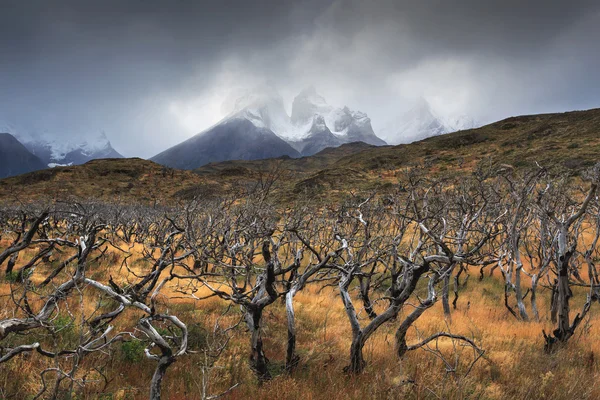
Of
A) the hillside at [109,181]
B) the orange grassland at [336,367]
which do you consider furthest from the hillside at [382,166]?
the orange grassland at [336,367]

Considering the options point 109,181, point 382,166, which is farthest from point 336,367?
point 109,181

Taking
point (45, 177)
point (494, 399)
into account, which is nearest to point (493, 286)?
point (494, 399)

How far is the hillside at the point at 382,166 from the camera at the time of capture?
48625mm

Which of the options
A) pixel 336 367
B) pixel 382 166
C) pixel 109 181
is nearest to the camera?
pixel 336 367

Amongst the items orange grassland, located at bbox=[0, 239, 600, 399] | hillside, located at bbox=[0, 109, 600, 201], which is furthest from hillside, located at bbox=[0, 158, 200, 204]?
orange grassland, located at bbox=[0, 239, 600, 399]

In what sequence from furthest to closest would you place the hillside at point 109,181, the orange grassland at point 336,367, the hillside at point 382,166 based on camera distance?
the hillside at point 109,181 → the hillside at point 382,166 → the orange grassland at point 336,367

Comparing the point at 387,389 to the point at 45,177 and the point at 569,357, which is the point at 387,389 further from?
the point at 45,177

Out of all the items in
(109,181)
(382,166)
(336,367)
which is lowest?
(336,367)

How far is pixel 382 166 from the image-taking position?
7475cm

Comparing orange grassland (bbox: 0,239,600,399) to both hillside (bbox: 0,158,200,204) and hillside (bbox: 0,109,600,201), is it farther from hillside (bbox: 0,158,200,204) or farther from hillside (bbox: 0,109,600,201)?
hillside (bbox: 0,158,200,204)

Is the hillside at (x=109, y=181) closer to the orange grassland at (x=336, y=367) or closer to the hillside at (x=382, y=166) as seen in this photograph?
the hillside at (x=382, y=166)

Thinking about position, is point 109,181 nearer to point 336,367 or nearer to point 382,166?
point 382,166

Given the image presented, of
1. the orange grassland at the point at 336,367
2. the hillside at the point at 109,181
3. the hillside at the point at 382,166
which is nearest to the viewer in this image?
the orange grassland at the point at 336,367

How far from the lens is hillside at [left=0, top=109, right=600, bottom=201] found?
48.6 m
